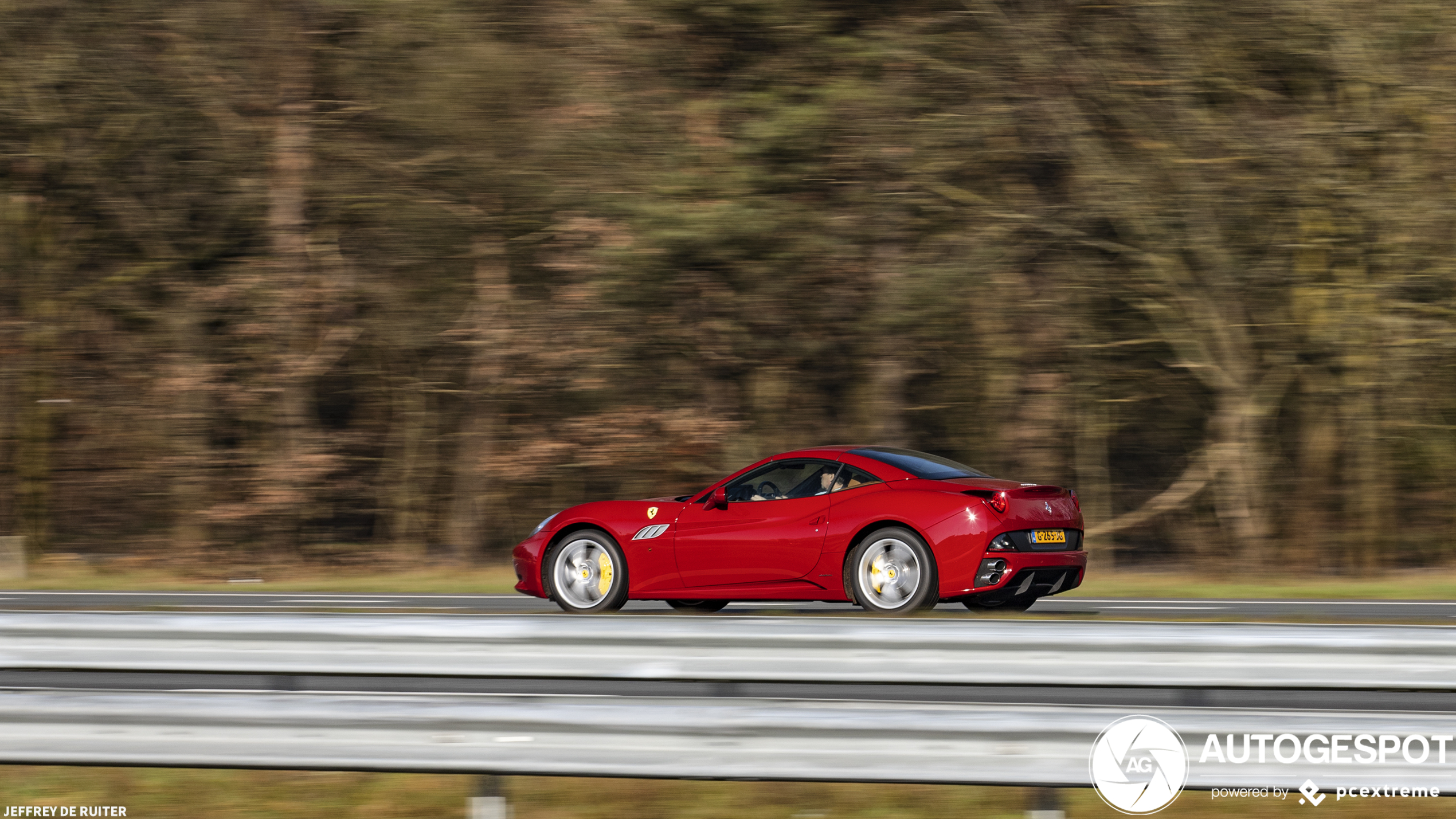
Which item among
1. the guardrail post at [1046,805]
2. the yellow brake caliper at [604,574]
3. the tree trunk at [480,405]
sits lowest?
the guardrail post at [1046,805]

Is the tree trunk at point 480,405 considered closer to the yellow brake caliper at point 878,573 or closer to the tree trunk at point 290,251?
the tree trunk at point 290,251

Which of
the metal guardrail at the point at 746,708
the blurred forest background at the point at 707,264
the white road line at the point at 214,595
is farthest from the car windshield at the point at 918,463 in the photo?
the blurred forest background at the point at 707,264

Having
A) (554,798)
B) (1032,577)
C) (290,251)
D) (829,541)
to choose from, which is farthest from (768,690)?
(290,251)

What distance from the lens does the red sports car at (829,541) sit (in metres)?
9.51

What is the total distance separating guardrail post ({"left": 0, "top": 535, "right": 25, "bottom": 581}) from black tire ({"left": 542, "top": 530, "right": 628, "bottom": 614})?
37.7 ft

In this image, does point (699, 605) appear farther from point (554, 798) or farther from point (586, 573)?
point (554, 798)

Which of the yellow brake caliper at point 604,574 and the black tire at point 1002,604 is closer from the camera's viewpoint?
the black tire at point 1002,604

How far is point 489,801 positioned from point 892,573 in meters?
4.95

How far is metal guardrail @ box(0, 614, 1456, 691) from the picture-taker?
5078mm

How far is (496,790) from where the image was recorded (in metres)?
5.18

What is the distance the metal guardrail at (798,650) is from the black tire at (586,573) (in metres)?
5.17

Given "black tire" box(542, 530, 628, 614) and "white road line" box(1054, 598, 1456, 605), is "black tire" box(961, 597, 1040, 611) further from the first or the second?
"black tire" box(542, 530, 628, 614)

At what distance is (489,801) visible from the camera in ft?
16.9

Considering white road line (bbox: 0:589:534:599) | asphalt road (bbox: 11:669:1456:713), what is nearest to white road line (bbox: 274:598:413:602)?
white road line (bbox: 0:589:534:599)
